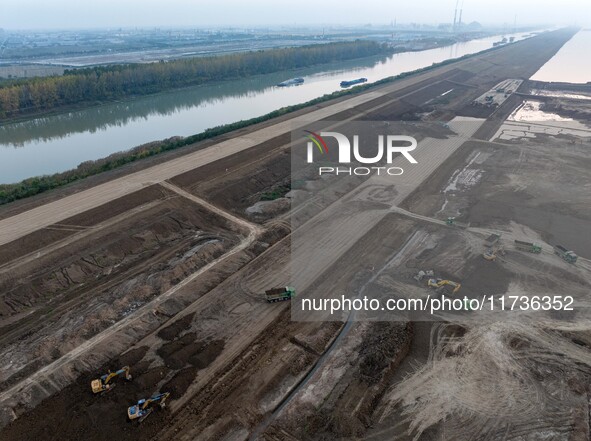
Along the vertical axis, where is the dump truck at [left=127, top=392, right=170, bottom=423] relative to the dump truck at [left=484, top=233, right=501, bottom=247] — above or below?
below

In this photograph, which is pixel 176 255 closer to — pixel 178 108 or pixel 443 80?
pixel 178 108

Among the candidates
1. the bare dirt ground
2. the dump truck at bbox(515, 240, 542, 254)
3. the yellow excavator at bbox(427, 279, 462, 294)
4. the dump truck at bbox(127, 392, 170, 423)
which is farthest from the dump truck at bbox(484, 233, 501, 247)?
the dump truck at bbox(127, 392, 170, 423)

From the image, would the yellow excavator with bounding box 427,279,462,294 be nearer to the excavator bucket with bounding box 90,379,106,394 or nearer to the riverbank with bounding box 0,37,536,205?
the excavator bucket with bounding box 90,379,106,394

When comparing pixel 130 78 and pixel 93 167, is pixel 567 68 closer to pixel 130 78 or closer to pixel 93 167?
pixel 130 78

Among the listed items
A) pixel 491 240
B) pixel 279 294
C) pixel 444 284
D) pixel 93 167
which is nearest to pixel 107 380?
pixel 279 294

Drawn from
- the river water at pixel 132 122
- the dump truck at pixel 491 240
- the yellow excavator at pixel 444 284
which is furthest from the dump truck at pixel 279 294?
the river water at pixel 132 122

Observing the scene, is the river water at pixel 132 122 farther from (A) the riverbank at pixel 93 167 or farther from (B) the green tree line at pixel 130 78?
(A) the riverbank at pixel 93 167
